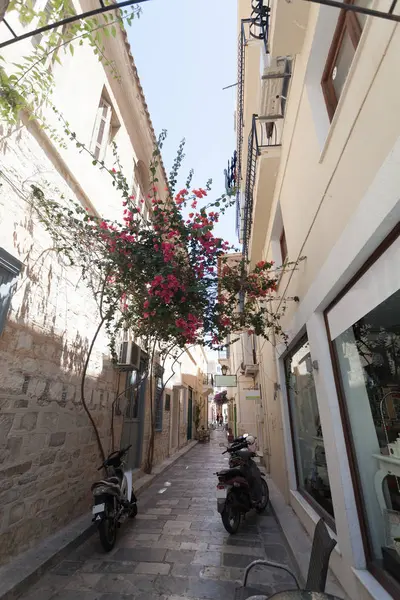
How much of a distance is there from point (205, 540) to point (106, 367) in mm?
3338

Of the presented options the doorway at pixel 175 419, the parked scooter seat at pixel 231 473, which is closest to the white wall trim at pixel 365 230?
the parked scooter seat at pixel 231 473

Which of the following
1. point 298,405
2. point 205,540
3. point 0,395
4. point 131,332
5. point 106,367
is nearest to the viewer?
point 0,395

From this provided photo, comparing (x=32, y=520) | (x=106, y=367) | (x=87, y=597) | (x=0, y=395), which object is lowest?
(x=87, y=597)

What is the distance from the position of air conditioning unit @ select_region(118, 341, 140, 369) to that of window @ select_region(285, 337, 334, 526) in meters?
3.23

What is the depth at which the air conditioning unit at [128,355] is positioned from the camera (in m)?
6.44

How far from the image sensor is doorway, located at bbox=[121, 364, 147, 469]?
7234 millimetres

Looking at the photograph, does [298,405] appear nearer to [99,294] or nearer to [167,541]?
[167,541]

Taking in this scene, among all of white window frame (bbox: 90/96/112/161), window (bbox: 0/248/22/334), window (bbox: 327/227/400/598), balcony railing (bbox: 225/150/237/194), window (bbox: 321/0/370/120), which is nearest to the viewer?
window (bbox: 327/227/400/598)

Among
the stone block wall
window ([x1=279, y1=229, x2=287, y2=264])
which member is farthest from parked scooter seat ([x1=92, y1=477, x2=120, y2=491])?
window ([x1=279, y1=229, x2=287, y2=264])

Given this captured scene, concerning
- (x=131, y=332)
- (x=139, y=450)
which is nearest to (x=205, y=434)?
(x=139, y=450)

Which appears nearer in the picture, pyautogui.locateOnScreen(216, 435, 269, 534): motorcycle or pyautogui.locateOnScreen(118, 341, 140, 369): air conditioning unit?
pyautogui.locateOnScreen(216, 435, 269, 534): motorcycle

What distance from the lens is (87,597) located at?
9.48 ft

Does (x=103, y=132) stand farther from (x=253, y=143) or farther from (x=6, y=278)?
(x=6, y=278)

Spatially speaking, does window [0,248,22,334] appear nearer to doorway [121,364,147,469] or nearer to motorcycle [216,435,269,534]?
motorcycle [216,435,269,534]
